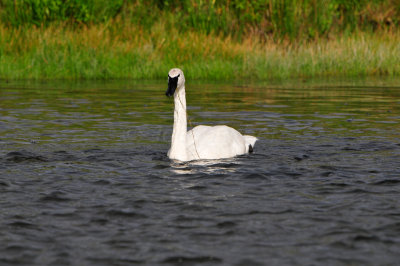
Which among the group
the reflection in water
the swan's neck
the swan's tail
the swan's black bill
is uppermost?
the swan's black bill

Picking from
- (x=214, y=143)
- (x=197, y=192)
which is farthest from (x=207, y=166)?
(x=197, y=192)

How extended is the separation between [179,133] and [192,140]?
361 mm

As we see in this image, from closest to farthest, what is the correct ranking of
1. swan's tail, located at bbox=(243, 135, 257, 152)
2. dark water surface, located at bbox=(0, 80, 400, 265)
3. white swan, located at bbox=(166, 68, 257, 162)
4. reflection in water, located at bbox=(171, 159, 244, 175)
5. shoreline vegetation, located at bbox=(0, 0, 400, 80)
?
dark water surface, located at bbox=(0, 80, 400, 265) → reflection in water, located at bbox=(171, 159, 244, 175) → white swan, located at bbox=(166, 68, 257, 162) → swan's tail, located at bbox=(243, 135, 257, 152) → shoreline vegetation, located at bbox=(0, 0, 400, 80)

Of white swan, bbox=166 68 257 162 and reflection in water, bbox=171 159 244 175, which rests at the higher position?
white swan, bbox=166 68 257 162

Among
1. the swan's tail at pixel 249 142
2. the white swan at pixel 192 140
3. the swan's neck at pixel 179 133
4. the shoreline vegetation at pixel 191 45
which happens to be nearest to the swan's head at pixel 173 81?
the white swan at pixel 192 140

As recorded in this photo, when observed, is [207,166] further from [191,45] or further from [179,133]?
[191,45]

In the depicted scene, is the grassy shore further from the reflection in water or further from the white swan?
the reflection in water

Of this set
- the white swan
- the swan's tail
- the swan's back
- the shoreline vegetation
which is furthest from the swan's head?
the shoreline vegetation

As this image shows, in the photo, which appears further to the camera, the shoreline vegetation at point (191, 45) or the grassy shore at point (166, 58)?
the shoreline vegetation at point (191, 45)

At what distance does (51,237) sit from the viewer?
6152 millimetres

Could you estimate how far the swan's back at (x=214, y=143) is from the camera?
33.9 ft

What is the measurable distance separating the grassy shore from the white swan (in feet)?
49.6

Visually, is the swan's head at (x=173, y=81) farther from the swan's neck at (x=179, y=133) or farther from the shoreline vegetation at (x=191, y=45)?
the shoreline vegetation at (x=191, y=45)

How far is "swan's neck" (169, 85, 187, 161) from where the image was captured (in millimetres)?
10242
